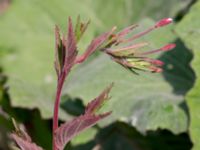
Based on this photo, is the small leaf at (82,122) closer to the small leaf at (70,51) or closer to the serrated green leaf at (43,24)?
the small leaf at (70,51)

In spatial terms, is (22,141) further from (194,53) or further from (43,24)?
(43,24)

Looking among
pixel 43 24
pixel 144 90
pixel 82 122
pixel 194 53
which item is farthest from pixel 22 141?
pixel 43 24

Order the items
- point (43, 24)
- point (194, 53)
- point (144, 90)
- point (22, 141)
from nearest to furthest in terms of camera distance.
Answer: point (22, 141), point (194, 53), point (144, 90), point (43, 24)

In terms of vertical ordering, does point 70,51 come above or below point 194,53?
above

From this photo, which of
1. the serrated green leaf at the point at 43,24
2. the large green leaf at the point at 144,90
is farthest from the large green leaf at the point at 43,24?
the large green leaf at the point at 144,90

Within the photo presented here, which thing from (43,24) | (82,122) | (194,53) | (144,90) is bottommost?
(43,24)

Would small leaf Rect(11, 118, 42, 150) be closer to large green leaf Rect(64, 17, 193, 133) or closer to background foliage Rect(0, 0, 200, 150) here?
background foliage Rect(0, 0, 200, 150)
